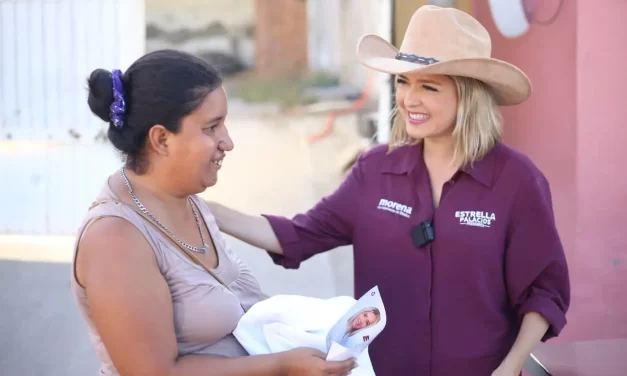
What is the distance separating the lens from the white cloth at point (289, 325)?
1.93m

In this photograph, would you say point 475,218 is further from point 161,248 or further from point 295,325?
point 161,248

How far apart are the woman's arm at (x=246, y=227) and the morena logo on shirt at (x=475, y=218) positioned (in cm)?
65

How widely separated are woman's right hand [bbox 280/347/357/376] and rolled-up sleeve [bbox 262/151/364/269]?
745mm

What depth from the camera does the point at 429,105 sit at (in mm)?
2342

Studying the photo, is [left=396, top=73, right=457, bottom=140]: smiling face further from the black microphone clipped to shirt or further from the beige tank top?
the beige tank top

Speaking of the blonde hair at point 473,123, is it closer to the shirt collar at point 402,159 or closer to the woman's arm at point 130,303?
the shirt collar at point 402,159

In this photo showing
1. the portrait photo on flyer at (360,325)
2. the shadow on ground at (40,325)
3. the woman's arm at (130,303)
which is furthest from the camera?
the shadow on ground at (40,325)

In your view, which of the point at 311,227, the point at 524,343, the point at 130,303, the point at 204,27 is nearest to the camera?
the point at 130,303

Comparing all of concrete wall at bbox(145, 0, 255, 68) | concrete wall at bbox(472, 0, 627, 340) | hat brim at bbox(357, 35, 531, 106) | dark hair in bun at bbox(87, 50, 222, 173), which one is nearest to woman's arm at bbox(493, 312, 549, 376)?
hat brim at bbox(357, 35, 531, 106)

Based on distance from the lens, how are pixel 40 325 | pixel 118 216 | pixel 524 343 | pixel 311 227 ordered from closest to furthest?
pixel 118 216
pixel 524 343
pixel 311 227
pixel 40 325

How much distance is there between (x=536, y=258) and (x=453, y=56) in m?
0.68

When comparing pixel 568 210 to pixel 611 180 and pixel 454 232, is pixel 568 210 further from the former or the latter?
pixel 454 232

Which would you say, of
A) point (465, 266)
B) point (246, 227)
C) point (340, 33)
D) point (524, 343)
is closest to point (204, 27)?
point (340, 33)

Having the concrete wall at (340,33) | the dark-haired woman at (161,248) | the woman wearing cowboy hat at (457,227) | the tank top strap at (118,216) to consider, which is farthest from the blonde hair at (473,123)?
the concrete wall at (340,33)
